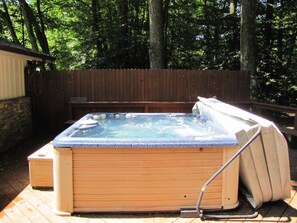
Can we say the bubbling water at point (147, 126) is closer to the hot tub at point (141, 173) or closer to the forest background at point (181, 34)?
the hot tub at point (141, 173)

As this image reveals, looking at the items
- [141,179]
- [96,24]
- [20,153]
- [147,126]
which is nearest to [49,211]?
[141,179]

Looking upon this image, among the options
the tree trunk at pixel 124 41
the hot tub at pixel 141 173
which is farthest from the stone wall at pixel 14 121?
the tree trunk at pixel 124 41

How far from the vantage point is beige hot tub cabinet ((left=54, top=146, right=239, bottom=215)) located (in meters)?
2.71

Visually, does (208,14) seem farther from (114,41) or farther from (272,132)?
(272,132)

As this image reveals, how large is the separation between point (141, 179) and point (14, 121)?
388 cm

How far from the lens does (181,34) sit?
10.6m

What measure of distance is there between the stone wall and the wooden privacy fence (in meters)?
0.33

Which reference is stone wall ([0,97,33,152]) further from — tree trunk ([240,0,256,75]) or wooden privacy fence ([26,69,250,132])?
tree trunk ([240,0,256,75])

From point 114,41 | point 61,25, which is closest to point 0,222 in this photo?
point 114,41

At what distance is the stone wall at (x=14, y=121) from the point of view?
510cm

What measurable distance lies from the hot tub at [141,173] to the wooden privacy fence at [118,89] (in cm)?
353

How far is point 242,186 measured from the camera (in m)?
3.19

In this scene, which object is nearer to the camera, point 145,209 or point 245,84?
point 145,209

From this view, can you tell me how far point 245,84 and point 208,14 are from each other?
5223mm
